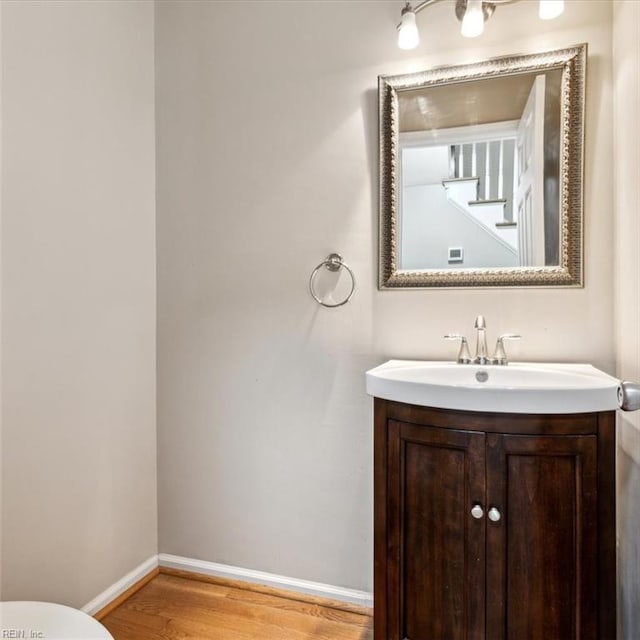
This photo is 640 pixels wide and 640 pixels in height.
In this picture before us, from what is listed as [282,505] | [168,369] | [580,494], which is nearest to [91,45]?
[168,369]

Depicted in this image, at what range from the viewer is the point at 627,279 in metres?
1.26

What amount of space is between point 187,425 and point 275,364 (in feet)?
1.57

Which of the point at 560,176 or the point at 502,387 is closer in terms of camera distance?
the point at 502,387

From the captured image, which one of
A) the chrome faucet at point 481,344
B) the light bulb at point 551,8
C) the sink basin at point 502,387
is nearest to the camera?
the sink basin at point 502,387

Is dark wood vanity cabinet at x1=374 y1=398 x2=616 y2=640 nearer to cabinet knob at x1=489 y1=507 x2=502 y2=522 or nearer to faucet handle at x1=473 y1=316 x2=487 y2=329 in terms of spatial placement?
cabinet knob at x1=489 y1=507 x2=502 y2=522

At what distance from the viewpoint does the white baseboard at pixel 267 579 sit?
1.60 m

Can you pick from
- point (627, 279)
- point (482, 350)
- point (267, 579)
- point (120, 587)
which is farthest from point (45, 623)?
point (627, 279)

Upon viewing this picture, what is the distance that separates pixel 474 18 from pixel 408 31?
20 cm

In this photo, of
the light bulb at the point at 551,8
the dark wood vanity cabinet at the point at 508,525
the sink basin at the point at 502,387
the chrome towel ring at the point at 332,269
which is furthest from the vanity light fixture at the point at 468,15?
the dark wood vanity cabinet at the point at 508,525

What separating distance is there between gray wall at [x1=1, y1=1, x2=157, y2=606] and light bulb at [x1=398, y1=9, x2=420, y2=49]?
3.45 feet

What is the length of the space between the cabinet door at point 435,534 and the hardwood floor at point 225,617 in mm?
429

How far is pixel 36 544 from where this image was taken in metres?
1.34

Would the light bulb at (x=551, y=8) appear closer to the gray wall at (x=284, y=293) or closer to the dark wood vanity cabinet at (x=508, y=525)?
the gray wall at (x=284, y=293)

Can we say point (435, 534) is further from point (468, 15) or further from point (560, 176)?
point (468, 15)
